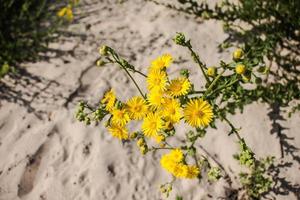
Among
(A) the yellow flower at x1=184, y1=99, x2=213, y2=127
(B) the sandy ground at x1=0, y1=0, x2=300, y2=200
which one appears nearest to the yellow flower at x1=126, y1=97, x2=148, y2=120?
(A) the yellow flower at x1=184, y1=99, x2=213, y2=127

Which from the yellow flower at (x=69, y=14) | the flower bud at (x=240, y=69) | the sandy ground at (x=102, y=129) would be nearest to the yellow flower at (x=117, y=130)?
the flower bud at (x=240, y=69)

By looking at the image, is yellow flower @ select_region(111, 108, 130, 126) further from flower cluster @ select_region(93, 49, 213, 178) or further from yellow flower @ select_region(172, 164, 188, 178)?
yellow flower @ select_region(172, 164, 188, 178)

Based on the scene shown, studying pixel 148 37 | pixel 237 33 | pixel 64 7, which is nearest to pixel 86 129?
pixel 148 37

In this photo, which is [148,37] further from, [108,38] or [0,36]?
[0,36]

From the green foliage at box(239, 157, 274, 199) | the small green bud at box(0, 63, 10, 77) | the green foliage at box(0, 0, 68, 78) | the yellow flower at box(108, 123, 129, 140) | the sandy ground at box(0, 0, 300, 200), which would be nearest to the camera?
the yellow flower at box(108, 123, 129, 140)

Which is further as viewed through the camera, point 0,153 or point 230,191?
point 0,153

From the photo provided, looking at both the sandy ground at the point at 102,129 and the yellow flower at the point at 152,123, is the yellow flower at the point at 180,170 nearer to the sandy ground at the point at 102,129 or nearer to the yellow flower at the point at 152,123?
the yellow flower at the point at 152,123
